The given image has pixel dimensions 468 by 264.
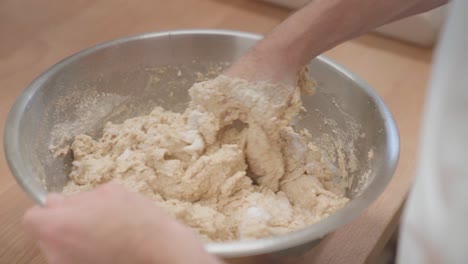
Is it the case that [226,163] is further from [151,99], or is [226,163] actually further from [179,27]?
[179,27]

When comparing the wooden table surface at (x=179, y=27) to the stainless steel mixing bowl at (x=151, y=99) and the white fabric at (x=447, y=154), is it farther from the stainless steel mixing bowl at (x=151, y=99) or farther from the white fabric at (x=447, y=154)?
the white fabric at (x=447, y=154)

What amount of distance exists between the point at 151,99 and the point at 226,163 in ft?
0.81

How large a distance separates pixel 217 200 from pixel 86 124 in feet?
0.90

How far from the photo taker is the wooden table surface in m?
0.84

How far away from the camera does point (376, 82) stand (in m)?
1.13

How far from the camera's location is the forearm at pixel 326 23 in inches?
29.7

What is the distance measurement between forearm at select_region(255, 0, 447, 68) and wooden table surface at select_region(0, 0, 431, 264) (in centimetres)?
29

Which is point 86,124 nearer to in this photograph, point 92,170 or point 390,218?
point 92,170

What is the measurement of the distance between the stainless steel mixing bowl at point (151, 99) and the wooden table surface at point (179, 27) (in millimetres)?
96

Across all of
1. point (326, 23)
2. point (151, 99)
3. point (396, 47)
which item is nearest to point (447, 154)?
point (326, 23)

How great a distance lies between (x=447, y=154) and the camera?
1.30 ft

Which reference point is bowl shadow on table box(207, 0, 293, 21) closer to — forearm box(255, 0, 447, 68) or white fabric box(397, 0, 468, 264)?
forearm box(255, 0, 447, 68)

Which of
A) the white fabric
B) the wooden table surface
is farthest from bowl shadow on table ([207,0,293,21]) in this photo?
the white fabric

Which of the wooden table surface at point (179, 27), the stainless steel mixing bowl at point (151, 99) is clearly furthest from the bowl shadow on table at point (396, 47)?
the stainless steel mixing bowl at point (151, 99)
